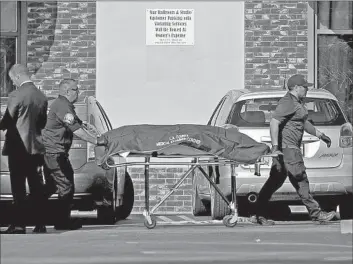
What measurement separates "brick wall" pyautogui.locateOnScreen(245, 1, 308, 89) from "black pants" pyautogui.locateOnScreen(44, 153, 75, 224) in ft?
19.0

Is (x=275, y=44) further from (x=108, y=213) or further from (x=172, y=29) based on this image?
(x=108, y=213)

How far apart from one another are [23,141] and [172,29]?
602cm

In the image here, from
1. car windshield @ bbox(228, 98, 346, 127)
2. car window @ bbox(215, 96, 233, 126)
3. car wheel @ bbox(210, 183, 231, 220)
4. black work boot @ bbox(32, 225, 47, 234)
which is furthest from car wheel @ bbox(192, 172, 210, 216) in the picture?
black work boot @ bbox(32, 225, 47, 234)

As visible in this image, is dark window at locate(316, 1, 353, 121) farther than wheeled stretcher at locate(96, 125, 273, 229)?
Yes

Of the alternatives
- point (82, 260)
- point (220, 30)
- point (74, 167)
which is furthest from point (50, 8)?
point (82, 260)

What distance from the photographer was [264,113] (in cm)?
1462

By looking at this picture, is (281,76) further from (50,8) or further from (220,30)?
(50,8)

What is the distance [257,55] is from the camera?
18.6 m

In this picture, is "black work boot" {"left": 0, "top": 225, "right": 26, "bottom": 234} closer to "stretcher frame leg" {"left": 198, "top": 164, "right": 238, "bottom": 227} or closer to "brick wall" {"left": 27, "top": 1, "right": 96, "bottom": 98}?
"stretcher frame leg" {"left": 198, "top": 164, "right": 238, "bottom": 227}

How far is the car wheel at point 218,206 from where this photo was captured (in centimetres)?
1410

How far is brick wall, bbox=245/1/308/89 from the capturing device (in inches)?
731

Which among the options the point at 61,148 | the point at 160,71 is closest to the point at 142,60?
the point at 160,71

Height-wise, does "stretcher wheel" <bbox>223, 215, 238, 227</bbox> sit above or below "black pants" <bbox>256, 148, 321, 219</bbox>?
below

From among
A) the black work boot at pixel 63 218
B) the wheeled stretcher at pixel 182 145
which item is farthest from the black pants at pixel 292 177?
the black work boot at pixel 63 218
